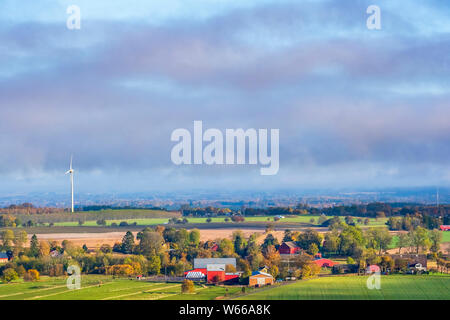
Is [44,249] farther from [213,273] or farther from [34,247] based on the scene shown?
[213,273]

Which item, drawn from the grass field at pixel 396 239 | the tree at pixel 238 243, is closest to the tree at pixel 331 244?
the grass field at pixel 396 239

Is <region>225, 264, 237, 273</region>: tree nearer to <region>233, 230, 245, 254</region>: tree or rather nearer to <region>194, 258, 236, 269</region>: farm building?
<region>194, 258, 236, 269</region>: farm building

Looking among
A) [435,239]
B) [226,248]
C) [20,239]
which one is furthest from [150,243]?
[435,239]

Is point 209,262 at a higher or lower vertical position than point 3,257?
higher

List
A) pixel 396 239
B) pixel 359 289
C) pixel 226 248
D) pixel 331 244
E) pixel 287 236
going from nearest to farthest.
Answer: pixel 359 289 → pixel 226 248 → pixel 331 244 → pixel 396 239 → pixel 287 236

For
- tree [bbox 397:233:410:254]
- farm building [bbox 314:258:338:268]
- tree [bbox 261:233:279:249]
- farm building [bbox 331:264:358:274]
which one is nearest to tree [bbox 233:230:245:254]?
tree [bbox 261:233:279:249]

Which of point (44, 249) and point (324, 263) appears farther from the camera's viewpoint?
point (44, 249)
